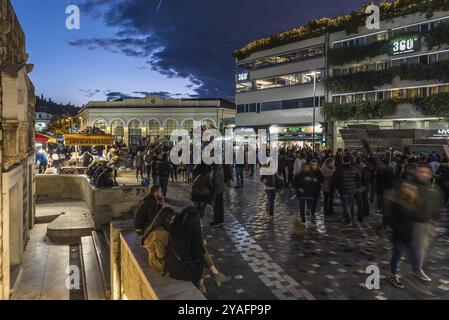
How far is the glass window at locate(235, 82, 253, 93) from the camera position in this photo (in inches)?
1798

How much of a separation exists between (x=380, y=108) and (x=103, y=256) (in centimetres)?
3045

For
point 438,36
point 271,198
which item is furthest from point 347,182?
point 438,36

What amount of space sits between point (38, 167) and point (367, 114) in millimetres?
27794

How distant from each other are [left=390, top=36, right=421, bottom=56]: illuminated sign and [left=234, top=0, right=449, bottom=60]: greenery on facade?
2109 mm

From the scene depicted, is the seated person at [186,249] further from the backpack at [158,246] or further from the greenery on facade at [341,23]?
the greenery on facade at [341,23]

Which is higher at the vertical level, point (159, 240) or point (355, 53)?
point (355, 53)

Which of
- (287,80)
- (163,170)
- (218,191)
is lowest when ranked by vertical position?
(218,191)

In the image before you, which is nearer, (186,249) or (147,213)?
(186,249)

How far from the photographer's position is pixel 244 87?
46500mm

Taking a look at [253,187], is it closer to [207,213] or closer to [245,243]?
[207,213]

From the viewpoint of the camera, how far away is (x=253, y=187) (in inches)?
674

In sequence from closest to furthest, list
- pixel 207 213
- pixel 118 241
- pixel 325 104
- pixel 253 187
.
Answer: pixel 118 241 < pixel 207 213 < pixel 253 187 < pixel 325 104

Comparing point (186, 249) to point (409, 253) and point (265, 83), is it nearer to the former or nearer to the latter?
point (409, 253)
